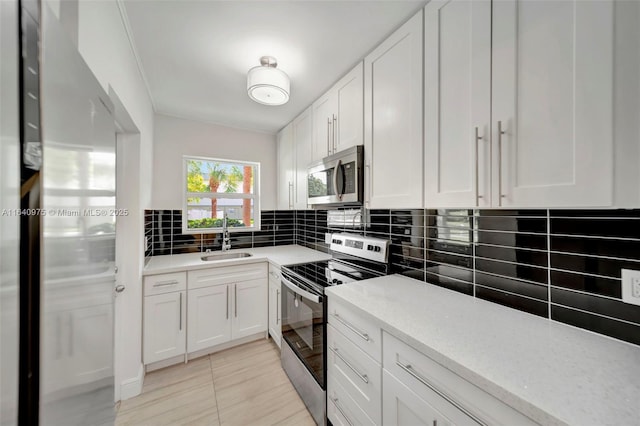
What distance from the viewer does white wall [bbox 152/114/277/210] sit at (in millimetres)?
2525

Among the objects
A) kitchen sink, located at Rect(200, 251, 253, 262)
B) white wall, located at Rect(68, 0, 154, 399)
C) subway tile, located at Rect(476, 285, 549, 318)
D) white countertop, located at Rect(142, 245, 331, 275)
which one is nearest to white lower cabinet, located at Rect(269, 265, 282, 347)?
white countertop, located at Rect(142, 245, 331, 275)

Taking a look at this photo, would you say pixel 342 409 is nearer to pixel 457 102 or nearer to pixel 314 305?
pixel 314 305

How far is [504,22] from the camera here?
2.90ft

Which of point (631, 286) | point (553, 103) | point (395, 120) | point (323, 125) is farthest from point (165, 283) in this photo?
point (631, 286)

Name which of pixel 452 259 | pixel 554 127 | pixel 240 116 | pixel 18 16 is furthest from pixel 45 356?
pixel 240 116

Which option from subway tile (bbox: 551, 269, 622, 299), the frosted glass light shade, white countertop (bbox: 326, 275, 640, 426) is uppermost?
the frosted glass light shade

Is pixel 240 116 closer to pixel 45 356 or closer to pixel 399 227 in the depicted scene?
pixel 399 227

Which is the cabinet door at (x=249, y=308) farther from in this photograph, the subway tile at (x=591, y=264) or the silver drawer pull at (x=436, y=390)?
the subway tile at (x=591, y=264)

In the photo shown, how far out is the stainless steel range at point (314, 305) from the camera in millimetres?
1458

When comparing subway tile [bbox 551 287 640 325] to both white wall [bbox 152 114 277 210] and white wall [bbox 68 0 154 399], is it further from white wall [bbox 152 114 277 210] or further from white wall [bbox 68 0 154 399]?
white wall [bbox 152 114 277 210]

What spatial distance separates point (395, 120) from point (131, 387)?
8.50 ft

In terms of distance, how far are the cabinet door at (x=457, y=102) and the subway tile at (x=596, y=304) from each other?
526 mm

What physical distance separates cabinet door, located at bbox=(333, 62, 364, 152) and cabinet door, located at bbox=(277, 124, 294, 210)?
95cm

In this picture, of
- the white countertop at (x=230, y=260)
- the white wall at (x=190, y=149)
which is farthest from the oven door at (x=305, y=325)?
the white wall at (x=190, y=149)
